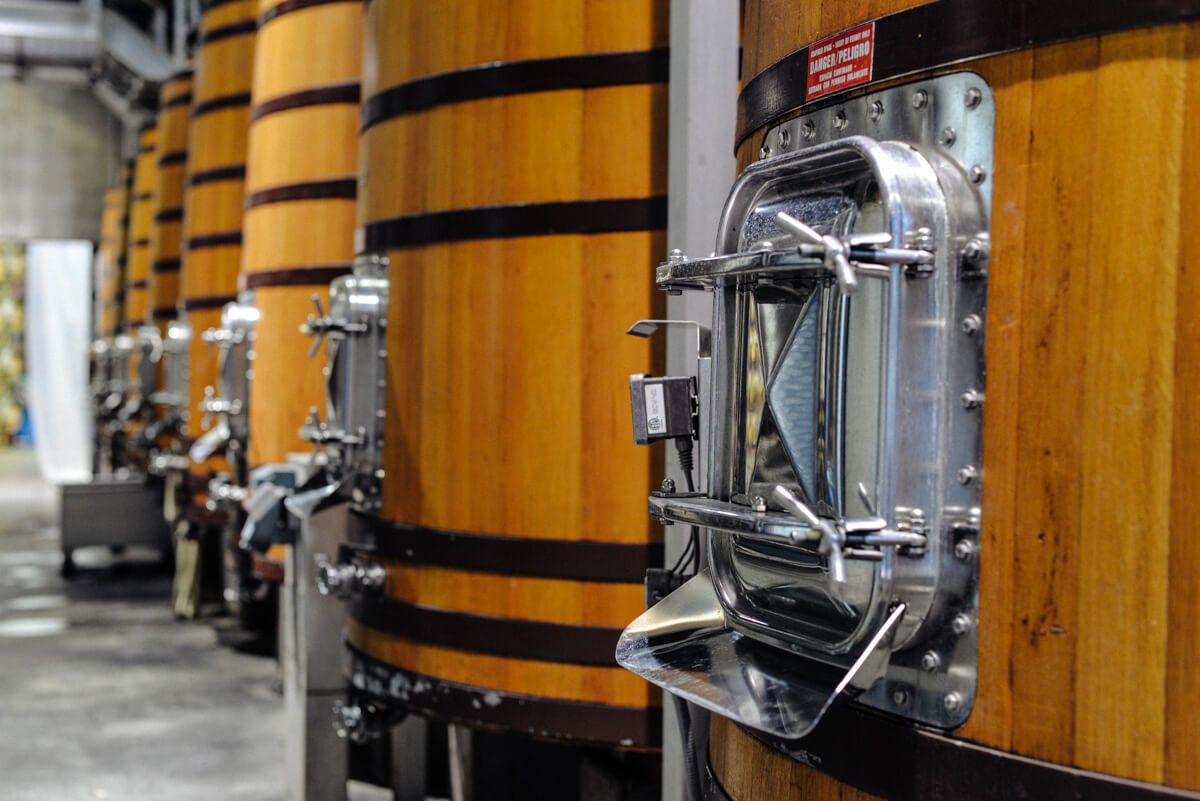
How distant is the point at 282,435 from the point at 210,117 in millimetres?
2863

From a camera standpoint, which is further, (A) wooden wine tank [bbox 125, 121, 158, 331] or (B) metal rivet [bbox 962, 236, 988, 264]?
(A) wooden wine tank [bbox 125, 121, 158, 331]

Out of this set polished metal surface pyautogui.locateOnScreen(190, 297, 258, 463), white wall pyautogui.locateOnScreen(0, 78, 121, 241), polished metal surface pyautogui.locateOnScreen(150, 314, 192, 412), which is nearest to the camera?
polished metal surface pyautogui.locateOnScreen(190, 297, 258, 463)

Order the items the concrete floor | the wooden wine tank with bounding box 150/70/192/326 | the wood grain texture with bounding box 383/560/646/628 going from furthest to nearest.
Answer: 1. the wooden wine tank with bounding box 150/70/192/326
2. the concrete floor
3. the wood grain texture with bounding box 383/560/646/628

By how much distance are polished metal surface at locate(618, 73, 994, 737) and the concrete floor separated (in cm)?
390

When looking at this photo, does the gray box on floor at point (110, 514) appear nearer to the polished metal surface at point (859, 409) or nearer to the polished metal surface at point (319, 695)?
the polished metal surface at point (319, 695)

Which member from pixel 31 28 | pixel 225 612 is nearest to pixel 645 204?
pixel 225 612

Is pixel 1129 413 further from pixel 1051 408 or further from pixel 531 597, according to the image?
pixel 531 597

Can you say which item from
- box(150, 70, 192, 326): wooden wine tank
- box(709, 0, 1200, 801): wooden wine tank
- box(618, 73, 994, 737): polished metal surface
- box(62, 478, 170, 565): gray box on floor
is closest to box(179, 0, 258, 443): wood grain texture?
box(150, 70, 192, 326): wooden wine tank

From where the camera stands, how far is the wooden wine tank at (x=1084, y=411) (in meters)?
1.27

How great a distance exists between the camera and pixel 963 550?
1.43m

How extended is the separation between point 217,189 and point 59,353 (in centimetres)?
1249

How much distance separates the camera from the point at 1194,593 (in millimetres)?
1253

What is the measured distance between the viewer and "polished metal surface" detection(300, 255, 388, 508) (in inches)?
133

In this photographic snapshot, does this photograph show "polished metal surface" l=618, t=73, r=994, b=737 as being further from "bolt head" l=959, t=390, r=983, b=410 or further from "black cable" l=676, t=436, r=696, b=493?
"black cable" l=676, t=436, r=696, b=493
